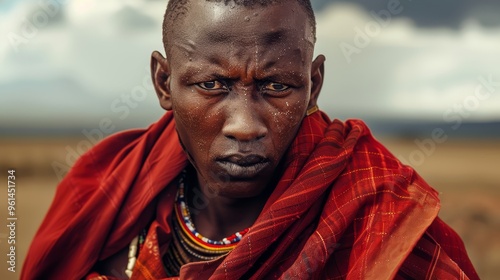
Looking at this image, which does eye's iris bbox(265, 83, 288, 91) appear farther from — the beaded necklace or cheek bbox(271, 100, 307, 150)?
the beaded necklace

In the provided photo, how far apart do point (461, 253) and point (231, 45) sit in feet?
3.46

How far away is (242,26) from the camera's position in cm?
229

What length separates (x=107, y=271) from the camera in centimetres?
282

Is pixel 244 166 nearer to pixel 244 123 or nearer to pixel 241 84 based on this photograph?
pixel 244 123

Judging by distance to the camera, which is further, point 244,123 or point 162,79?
point 162,79

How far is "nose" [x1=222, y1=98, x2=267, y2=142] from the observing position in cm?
227

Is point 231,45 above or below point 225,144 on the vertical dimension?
above

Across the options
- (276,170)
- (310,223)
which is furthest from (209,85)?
(310,223)

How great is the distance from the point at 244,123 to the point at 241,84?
0.13m

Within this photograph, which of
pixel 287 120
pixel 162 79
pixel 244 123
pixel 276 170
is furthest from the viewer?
pixel 162 79

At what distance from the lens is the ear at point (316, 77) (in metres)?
2.61

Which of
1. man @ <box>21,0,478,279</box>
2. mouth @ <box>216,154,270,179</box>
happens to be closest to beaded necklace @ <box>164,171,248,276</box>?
man @ <box>21,0,478,279</box>

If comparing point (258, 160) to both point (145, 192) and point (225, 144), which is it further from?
point (145, 192)

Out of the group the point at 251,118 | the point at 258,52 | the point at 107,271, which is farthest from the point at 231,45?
the point at 107,271
